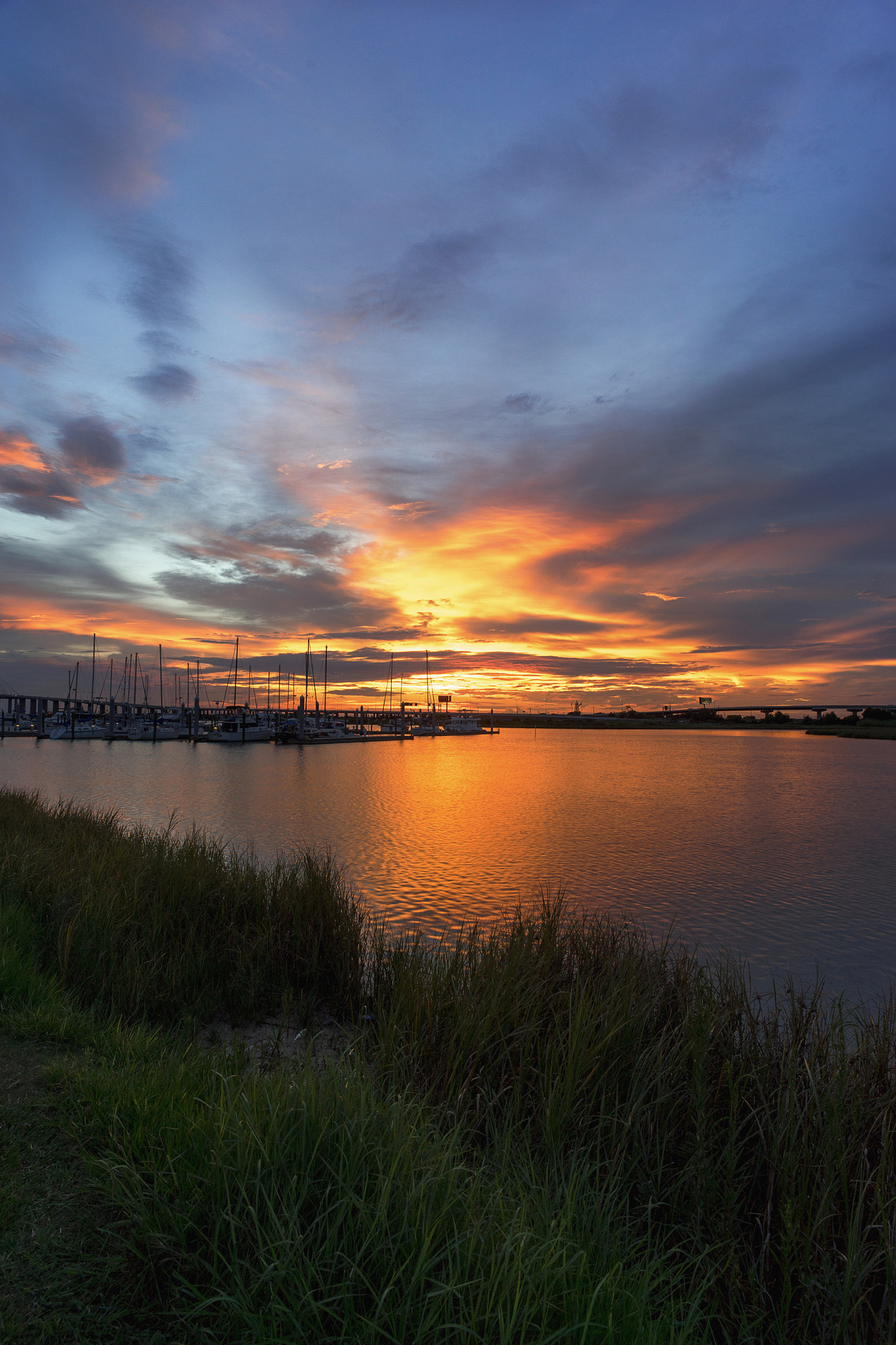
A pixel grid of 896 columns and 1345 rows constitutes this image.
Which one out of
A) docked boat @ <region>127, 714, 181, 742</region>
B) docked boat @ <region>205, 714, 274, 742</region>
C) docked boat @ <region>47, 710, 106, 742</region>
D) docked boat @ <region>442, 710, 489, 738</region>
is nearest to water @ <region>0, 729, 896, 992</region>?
docked boat @ <region>205, 714, 274, 742</region>

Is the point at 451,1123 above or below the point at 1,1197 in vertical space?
below

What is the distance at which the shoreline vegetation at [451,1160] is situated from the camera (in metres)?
2.60

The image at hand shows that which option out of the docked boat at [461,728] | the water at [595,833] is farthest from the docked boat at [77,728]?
the docked boat at [461,728]

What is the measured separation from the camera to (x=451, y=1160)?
138 inches

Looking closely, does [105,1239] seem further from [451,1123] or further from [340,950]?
[340,950]

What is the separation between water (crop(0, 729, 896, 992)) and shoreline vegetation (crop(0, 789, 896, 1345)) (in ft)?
20.1

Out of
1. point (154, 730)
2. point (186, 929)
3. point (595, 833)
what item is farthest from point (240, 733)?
point (186, 929)

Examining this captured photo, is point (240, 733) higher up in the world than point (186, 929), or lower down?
lower down

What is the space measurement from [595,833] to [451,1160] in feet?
75.3

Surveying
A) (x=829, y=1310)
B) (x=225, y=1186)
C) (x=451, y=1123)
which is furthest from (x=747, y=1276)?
(x=225, y=1186)

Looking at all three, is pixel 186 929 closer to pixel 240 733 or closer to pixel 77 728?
pixel 240 733

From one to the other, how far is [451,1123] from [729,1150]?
6.09 ft

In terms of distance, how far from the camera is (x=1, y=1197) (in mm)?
3148

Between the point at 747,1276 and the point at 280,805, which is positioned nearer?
the point at 747,1276
